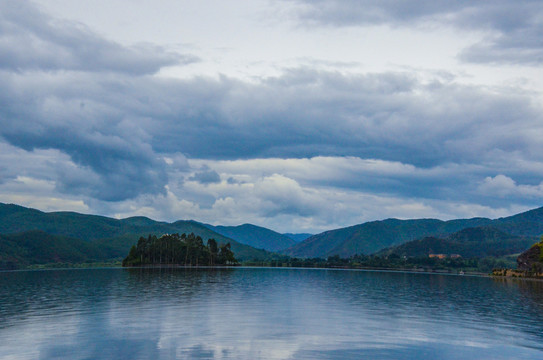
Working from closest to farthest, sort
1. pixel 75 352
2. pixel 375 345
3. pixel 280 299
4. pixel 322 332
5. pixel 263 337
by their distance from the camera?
1. pixel 75 352
2. pixel 375 345
3. pixel 263 337
4. pixel 322 332
5. pixel 280 299

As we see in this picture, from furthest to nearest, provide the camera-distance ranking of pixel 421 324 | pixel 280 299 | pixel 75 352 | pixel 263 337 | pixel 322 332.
Result: 1. pixel 280 299
2. pixel 421 324
3. pixel 322 332
4. pixel 263 337
5. pixel 75 352

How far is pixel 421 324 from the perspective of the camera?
66.1m

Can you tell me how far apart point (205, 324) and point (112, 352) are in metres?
17.6

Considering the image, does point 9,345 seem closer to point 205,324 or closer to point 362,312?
point 205,324

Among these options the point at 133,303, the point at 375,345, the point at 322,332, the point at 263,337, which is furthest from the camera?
the point at 133,303

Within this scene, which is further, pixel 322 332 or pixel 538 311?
pixel 538 311

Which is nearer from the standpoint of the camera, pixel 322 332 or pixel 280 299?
pixel 322 332

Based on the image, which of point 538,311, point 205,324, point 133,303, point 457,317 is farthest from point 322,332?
point 538,311

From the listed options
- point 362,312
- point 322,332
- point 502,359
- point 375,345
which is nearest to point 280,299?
point 362,312

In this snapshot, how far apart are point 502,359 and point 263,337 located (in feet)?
75.2

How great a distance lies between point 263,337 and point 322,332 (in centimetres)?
793

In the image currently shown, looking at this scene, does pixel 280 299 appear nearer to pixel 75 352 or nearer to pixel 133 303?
pixel 133 303

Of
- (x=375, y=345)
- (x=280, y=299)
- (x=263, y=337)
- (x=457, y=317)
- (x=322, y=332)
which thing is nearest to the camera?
(x=375, y=345)

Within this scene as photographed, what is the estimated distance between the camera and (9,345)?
46469mm
